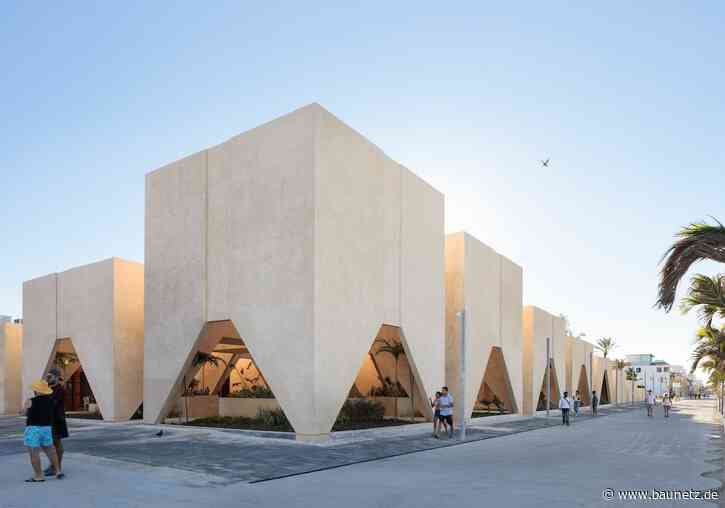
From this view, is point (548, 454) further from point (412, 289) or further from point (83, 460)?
point (83, 460)

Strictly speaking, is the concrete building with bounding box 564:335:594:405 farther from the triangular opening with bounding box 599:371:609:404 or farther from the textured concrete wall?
the triangular opening with bounding box 599:371:609:404

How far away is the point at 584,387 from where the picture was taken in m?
58.5

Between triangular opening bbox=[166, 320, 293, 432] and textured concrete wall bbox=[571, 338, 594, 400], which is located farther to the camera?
textured concrete wall bbox=[571, 338, 594, 400]

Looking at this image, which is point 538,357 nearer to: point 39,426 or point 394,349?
point 394,349

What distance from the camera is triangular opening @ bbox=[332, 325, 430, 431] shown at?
20.5m

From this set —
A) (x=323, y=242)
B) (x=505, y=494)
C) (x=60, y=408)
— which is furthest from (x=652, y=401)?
(x=60, y=408)

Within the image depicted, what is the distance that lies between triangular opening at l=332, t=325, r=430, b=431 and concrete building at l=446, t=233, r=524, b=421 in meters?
2.71

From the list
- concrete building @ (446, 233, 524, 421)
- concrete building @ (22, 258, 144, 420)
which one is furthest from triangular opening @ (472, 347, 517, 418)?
concrete building @ (22, 258, 144, 420)

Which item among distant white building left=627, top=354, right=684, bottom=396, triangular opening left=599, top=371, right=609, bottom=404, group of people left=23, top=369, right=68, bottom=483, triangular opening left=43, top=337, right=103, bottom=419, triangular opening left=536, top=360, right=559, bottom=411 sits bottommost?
distant white building left=627, top=354, right=684, bottom=396

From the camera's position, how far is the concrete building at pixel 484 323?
25.9 meters

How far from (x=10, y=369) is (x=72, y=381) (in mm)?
3811

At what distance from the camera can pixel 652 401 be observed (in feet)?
120

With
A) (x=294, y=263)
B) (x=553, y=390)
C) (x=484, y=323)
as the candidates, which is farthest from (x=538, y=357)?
(x=294, y=263)

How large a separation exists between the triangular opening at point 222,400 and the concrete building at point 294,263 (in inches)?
8.4
